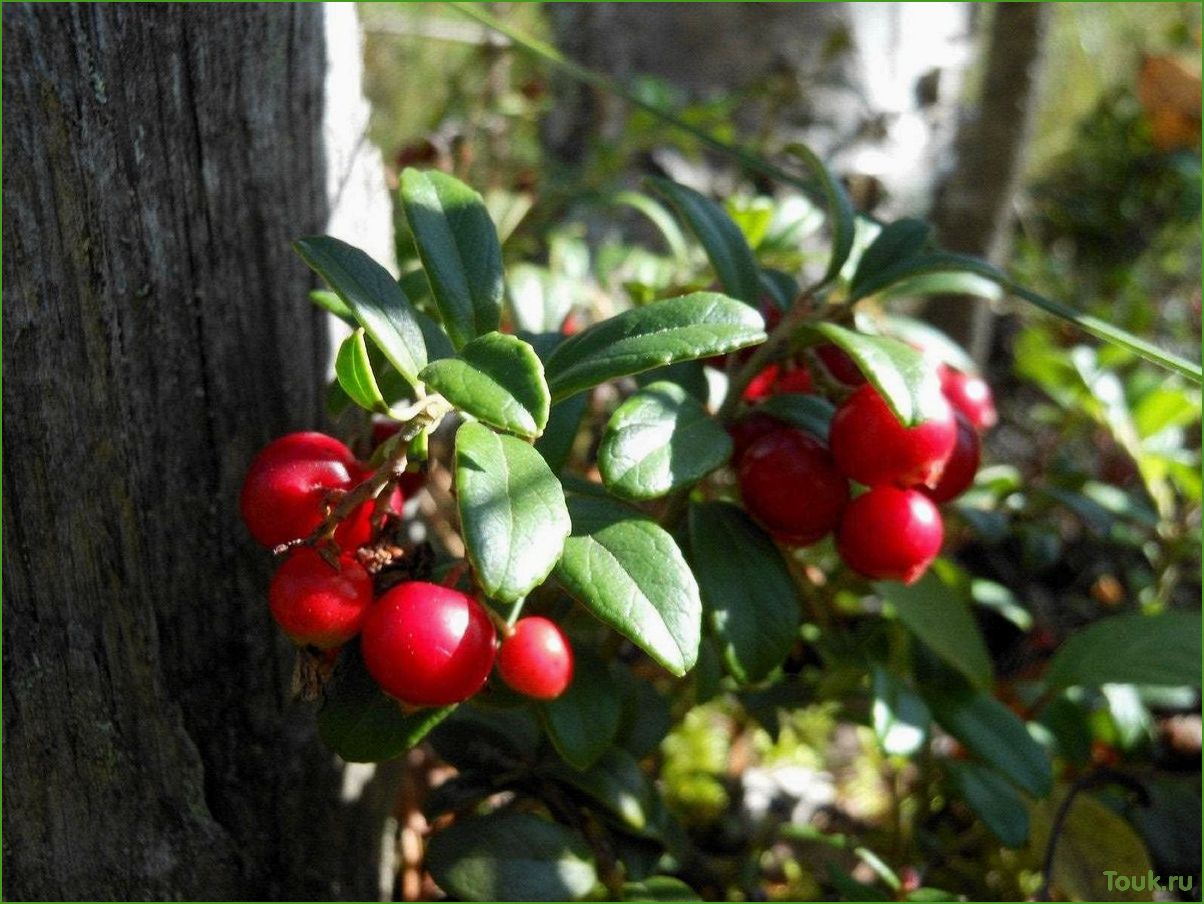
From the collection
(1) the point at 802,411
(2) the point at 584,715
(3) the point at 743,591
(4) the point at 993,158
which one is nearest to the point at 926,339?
(1) the point at 802,411

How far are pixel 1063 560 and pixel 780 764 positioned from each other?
31.0 inches

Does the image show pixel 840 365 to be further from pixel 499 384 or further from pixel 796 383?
pixel 499 384

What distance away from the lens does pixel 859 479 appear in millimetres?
936

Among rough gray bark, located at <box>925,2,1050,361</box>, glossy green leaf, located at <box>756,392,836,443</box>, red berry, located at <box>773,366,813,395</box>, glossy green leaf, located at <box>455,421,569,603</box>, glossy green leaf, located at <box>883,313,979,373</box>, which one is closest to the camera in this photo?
glossy green leaf, located at <box>455,421,569,603</box>

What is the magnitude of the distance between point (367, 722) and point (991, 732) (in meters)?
0.70

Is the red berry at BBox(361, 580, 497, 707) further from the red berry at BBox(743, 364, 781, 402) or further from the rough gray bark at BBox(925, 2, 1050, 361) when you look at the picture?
the rough gray bark at BBox(925, 2, 1050, 361)

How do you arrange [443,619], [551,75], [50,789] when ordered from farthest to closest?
1. [551,75]
2. [50,789]
3. [443,619]

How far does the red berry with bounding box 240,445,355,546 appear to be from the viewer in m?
0.79

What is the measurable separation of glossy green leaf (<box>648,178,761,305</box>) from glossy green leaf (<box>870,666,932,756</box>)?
42cm

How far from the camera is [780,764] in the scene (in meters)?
1.90

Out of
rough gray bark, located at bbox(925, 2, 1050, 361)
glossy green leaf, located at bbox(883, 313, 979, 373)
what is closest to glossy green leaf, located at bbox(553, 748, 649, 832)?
glossy green leaf, located at bbox(883, 313, 979, 373)

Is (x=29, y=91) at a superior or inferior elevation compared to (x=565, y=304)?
superior

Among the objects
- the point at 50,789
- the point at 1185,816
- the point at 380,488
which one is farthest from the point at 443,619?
the point at 1185,816

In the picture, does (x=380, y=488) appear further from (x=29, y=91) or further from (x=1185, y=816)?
(x=1185, y=816)
